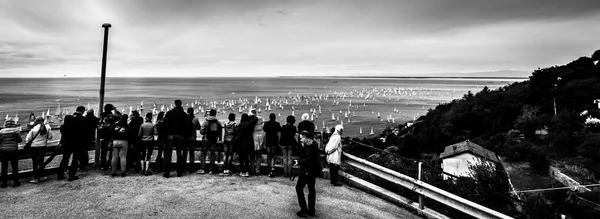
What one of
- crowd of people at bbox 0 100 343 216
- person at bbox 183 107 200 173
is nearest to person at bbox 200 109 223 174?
crowd of people at bbox 0 100 343 216

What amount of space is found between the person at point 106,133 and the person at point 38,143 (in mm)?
1182

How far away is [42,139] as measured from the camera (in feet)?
25.4

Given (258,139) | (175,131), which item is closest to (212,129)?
(175,131)

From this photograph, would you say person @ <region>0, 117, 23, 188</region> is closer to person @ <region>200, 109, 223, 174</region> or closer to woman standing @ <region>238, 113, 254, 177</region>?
person @ <region>200, 109, 223, 174</region>

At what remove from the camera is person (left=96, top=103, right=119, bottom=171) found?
8742mm

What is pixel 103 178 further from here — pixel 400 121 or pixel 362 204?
pixel 400 121

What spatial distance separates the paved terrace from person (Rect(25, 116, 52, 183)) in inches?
11.7

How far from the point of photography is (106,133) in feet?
28.8

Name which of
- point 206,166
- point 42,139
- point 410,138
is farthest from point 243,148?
point 410,138

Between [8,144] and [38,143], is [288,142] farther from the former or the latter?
[8,144]

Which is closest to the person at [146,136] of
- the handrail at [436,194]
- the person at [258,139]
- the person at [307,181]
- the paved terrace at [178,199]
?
the paved terrace at [178,199]

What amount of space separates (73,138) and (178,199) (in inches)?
128

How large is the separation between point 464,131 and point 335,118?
29146 millimetres

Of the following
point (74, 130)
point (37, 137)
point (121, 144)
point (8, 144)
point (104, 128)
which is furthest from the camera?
point (104, 128)
